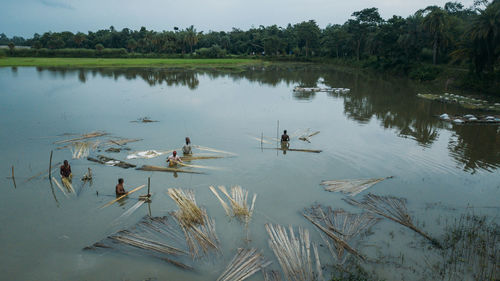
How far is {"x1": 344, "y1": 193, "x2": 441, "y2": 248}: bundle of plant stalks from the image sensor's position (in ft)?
27.7

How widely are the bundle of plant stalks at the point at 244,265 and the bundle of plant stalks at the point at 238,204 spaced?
1407mm

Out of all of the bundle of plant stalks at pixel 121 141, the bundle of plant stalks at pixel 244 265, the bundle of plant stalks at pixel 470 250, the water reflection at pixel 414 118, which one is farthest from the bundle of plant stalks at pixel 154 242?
the water reflection at pixel 414 118

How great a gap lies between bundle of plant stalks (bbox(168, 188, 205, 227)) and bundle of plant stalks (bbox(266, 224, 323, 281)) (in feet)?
5.80

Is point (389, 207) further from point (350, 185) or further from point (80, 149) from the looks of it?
point (80, 149)

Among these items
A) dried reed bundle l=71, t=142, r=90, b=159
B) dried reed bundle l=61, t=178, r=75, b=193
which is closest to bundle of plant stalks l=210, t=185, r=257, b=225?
dried reed bundle l=61, t=178, r=75, b=193

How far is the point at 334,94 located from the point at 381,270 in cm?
2512

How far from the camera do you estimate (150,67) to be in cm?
5531

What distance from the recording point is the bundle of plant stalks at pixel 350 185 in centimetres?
1016

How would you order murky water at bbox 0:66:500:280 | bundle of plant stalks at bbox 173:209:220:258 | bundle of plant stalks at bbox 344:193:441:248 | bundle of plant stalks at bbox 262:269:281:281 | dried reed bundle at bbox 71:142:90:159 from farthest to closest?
dried reed bundle at bbox 71:142:90:159
bundle of plant stalks at bbox 344:193:441:248
murky water at bbox 0:66:500:280
bundle of plant stalks at bbox 173:209:220:258
bundle of plant stalks at bbox 262:269:281:281

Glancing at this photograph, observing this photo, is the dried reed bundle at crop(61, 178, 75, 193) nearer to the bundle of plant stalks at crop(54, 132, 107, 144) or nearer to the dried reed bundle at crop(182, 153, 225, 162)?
the dried reed bundle at crop(182, 153, 225, 162)

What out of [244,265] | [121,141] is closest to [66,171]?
[121,141]

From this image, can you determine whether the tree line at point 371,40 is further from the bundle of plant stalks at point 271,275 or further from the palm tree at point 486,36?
the bundle of plant stalks at point 271,275

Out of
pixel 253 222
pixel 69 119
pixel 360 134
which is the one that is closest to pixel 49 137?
pixel 69 119

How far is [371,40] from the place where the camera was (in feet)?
165
